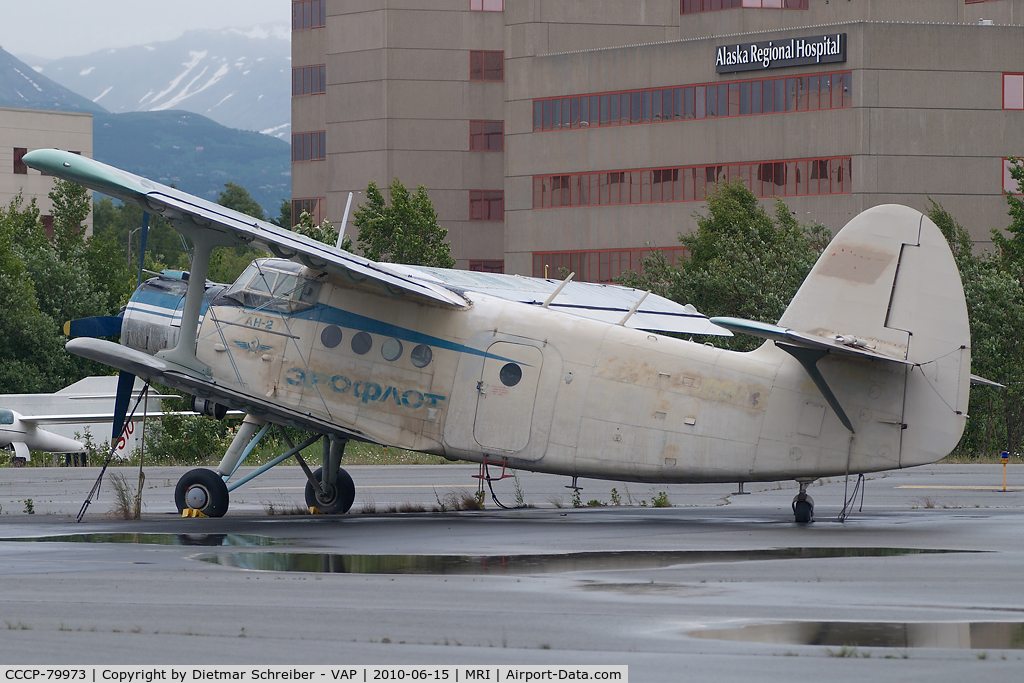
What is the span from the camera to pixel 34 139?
115 metres

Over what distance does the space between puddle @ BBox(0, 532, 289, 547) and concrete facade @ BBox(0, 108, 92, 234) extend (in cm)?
10608

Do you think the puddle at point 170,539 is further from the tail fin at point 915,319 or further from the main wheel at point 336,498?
the tail fin at point 915,319

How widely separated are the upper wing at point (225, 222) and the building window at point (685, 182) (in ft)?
203

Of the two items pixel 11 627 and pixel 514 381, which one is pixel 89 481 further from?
pixel 11 627

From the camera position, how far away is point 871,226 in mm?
14984

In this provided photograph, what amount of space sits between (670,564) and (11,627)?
20.0 feet

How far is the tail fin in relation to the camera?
14664mm

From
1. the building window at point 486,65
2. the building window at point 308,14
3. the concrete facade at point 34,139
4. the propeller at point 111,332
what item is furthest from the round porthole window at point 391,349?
the concrete facade at point 34,139

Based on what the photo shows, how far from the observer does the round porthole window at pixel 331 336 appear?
658 inches

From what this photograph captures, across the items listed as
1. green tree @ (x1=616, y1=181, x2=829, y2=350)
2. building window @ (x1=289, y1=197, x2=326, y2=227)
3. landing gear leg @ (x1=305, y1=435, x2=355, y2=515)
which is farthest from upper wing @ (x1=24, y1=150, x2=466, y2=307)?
building window @ (x1=289, y1=197, x2=326, y2=227)

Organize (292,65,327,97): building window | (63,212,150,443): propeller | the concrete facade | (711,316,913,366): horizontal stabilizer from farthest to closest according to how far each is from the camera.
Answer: the concrete facade
(292,65,327,97): building window
(63,212,150,443): propeller
(711,316,913,366): horizontal stabilizer

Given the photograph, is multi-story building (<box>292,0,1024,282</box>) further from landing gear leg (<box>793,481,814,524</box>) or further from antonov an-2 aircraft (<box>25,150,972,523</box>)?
landing gear leg (<box>793,481,814,524</box>)

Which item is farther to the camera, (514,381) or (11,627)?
(514,381)

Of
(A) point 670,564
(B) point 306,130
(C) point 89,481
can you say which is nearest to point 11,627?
(A) point 670,564
